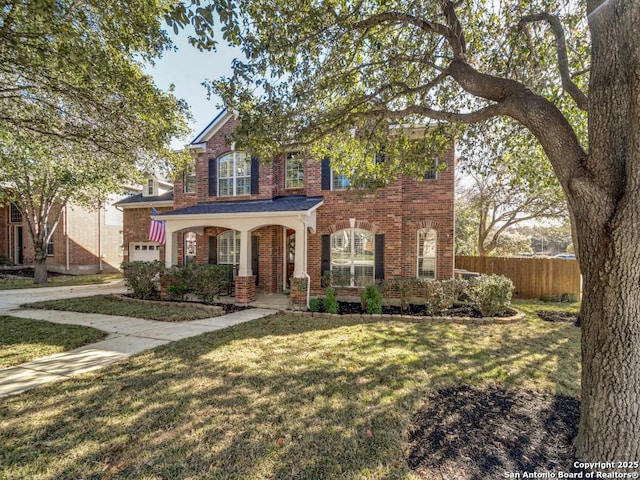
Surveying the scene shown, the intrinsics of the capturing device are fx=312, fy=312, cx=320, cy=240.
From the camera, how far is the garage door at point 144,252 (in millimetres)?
18312

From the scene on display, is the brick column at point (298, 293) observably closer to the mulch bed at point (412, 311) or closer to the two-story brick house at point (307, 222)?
the two-story brick house at point (307, 222)

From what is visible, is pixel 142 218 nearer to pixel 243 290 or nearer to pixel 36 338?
pixel 243 290

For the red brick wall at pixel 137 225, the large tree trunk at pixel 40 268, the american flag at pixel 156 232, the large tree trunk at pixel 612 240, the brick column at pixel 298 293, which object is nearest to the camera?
the large tree trunk at pixel 612 240

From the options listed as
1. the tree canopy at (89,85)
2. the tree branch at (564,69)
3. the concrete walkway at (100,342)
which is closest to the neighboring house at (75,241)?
the concrete walkway at (100,342)

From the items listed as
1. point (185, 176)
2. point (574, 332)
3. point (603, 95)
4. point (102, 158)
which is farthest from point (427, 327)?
point (185, 176)

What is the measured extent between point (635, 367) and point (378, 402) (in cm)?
252

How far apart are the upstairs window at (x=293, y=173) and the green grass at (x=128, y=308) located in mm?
6061

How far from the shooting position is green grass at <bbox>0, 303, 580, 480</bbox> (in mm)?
2809

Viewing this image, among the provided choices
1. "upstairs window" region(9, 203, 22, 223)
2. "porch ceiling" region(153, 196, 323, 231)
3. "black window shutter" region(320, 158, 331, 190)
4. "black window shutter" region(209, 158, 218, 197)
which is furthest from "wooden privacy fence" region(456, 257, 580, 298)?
"upstairs window" region(9, 203, 22, 223)

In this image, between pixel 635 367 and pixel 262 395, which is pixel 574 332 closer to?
pixel 635 367

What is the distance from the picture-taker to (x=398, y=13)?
5.05 meters

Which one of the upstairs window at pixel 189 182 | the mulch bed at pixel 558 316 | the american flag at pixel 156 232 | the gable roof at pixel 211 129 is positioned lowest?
the mulch bed at pixel 558 316

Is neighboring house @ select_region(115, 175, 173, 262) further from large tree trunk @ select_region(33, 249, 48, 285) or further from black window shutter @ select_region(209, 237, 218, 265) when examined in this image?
black window shutter @ select_region(209, 237, 218, 265)

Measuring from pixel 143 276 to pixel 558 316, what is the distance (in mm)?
13553
